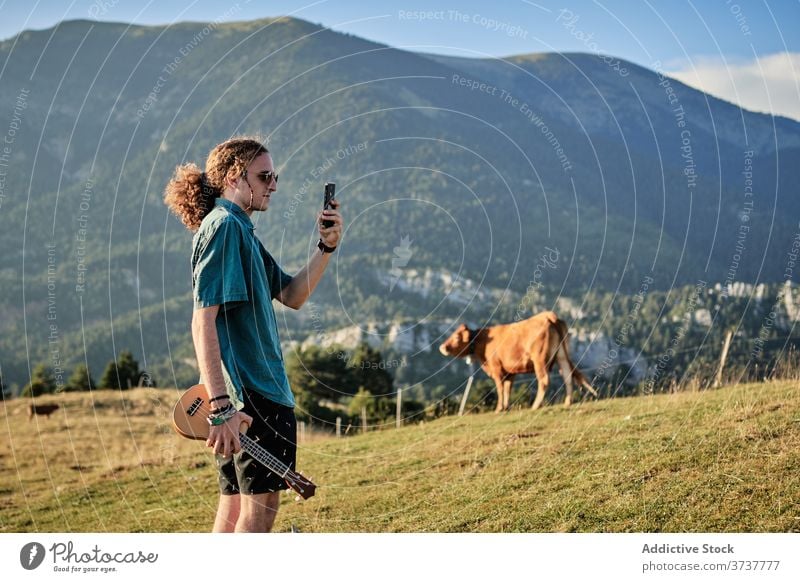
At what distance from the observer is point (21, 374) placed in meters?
94.9

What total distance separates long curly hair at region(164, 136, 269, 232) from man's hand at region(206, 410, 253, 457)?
115cm

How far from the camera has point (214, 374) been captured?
→ 4.41 metres

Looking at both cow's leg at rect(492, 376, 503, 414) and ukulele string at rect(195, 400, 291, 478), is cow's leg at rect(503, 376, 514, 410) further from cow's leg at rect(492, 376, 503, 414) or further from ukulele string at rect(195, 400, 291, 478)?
ukulele string at rect(195, 400, 291, 478)

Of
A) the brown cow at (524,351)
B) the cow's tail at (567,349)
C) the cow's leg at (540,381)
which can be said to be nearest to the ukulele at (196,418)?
the cow's leg at (540,381)

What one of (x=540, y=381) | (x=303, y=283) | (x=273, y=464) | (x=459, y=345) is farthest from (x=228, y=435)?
(x=459, y=345)

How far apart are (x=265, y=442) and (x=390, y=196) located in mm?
121569

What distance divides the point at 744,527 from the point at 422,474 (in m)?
3.04

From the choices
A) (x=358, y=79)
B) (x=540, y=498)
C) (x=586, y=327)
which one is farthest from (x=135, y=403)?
(x=358, y=79)

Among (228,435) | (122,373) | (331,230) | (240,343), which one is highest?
(331,230)

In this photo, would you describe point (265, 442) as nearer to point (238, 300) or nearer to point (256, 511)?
point (256, 511)

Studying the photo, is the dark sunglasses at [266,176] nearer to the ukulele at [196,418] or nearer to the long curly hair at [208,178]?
the long curly hair at [208,178]

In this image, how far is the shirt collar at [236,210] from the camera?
4.71 metres

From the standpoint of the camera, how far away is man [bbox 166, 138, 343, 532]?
4.45 meters

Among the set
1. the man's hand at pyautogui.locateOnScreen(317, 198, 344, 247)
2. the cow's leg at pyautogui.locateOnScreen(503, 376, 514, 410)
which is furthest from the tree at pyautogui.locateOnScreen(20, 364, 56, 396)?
the man's hand at pyautogui.locateOnScreen(317, 198, 344, 247)
